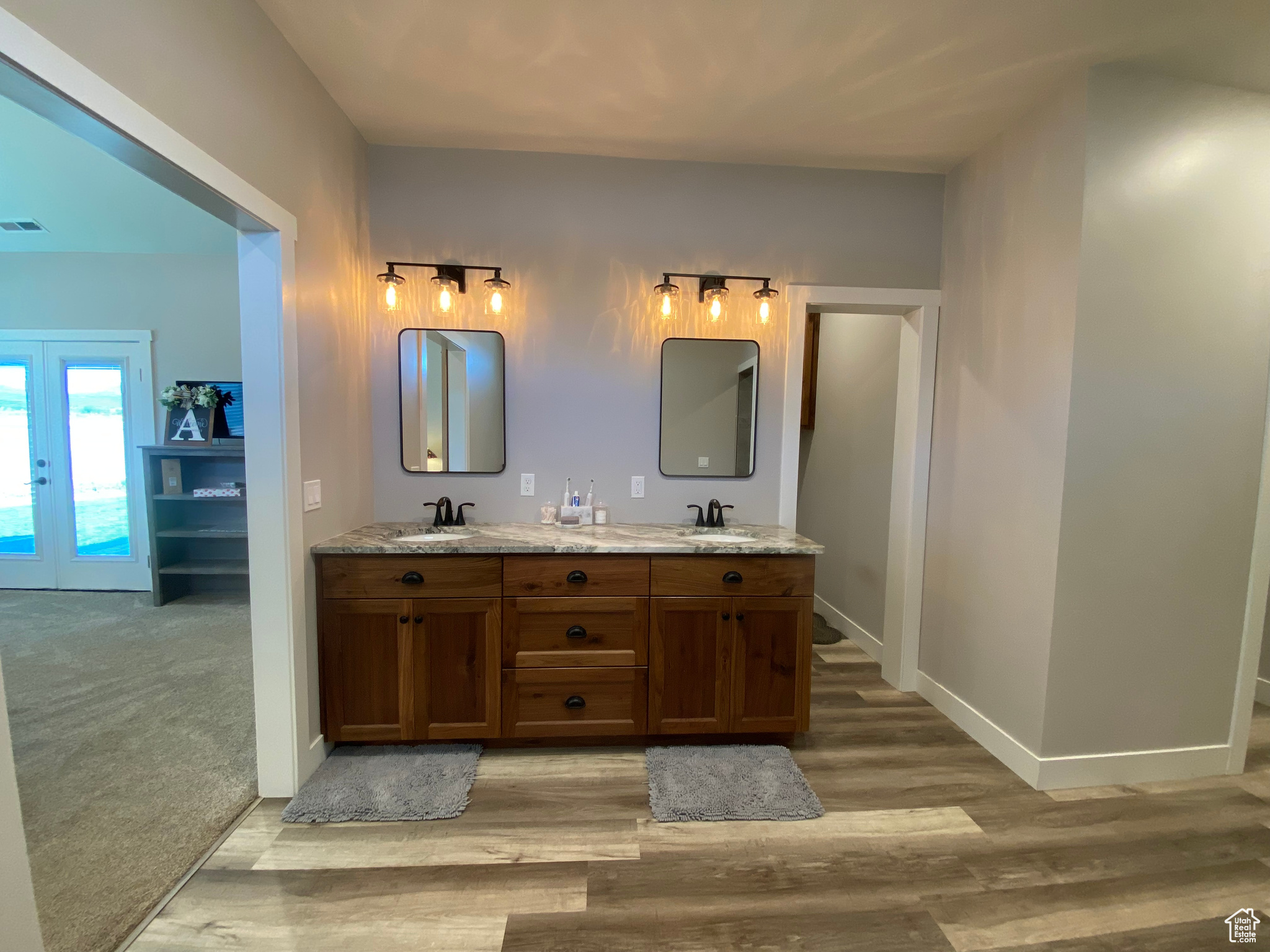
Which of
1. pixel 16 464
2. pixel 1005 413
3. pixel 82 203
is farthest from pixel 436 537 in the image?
pixel 16 464

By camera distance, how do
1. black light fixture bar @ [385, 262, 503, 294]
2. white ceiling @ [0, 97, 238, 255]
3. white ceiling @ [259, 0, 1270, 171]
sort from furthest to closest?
white ceiling @ [0, 97, 238, 255] < black light fixture bar @ [385, 262, 503, 294] < white ceiling @ [259, 0, 1270, 171]

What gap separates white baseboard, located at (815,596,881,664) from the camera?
3.21 metres

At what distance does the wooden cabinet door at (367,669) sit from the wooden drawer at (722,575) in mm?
1087

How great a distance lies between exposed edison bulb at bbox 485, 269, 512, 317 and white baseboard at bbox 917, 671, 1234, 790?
303cm

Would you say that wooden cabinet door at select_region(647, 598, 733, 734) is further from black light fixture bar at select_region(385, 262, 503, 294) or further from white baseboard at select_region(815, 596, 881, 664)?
black light fixture bar at select_region(385, 262, 503, 294)

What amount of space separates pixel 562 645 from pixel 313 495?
3.87 ft

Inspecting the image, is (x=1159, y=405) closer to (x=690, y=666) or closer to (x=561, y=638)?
(x=690, y=666)

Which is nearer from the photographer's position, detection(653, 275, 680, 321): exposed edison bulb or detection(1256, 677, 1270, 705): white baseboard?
detection(653, 275, 680, 321): exposed edison bulb

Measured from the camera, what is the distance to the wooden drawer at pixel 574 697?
6.95 feet

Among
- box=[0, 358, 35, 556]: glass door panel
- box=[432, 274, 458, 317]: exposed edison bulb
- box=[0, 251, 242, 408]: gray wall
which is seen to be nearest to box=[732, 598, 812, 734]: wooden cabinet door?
box=[432, 274, 458, 317]: exposed edison bulb

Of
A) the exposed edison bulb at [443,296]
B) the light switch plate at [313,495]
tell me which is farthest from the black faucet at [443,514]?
the exposed edison bulb at [443,296]

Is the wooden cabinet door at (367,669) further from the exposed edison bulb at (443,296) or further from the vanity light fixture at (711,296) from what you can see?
A: the vanity light fixture at (711,296)

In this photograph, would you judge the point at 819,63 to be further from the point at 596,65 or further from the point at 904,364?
the point at 904,364

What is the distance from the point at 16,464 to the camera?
4094mm
